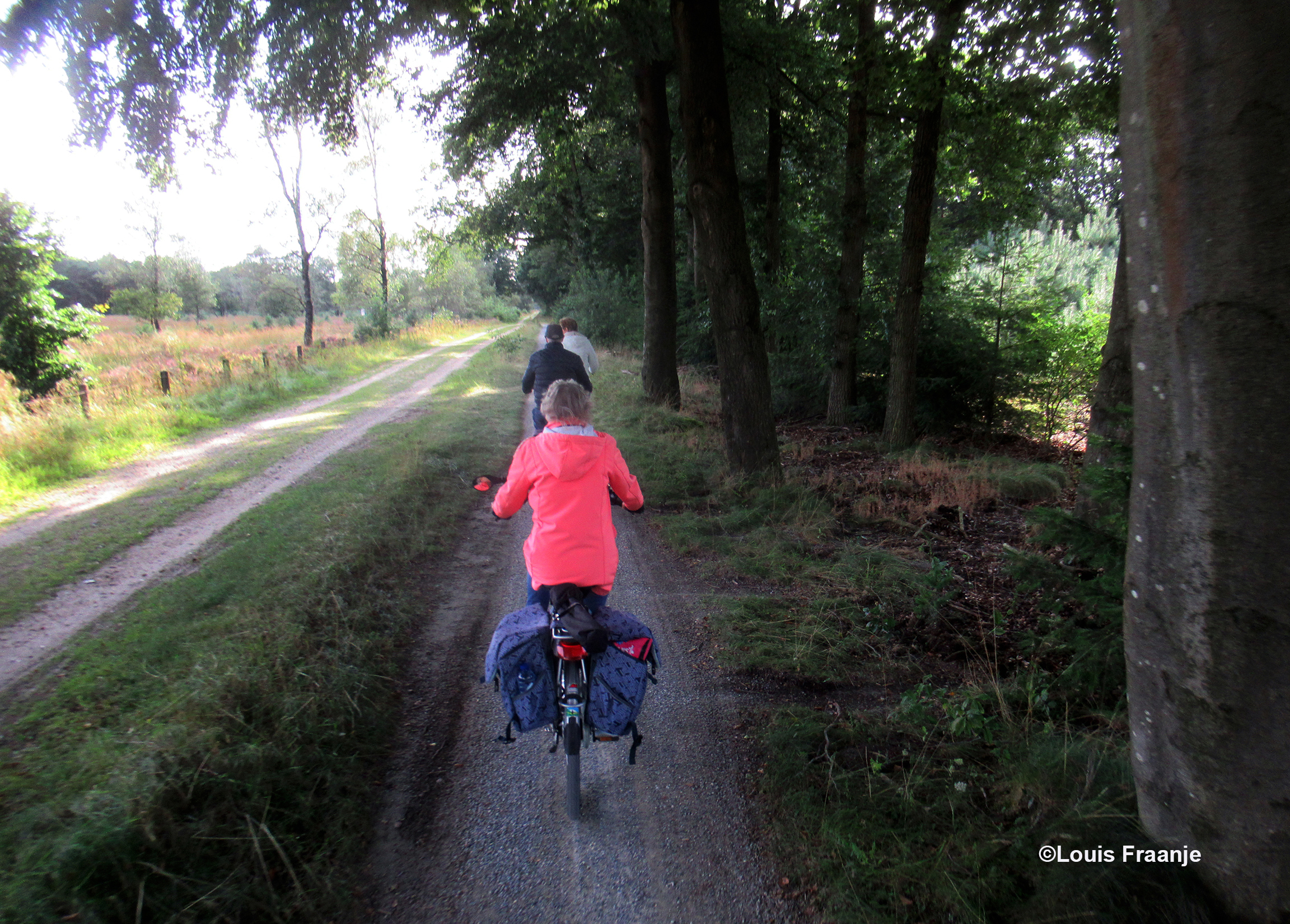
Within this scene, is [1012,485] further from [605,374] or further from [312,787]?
[605,374]

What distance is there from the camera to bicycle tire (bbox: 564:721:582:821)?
3.25 meters

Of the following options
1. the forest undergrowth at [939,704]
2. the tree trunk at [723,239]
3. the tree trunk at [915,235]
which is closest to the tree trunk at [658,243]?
the tree trunk at [915,235]

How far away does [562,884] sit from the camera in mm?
2938

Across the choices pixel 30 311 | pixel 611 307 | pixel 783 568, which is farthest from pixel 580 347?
pixel 611 307

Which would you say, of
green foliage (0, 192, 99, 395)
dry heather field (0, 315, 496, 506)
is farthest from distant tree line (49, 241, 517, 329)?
green foliage (0, 192, 99, 395)

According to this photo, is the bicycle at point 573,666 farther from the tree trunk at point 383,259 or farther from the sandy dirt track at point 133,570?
the tree trunk at point 383,259

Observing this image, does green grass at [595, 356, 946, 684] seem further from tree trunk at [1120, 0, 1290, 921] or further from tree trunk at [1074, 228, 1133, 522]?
tree trunk at [1120, 0, 1290, 921]

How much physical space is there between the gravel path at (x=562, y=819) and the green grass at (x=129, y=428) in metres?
7.36

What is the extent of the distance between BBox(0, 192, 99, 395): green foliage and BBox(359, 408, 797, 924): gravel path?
14761 millimetres

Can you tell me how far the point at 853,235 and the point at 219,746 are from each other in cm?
1313

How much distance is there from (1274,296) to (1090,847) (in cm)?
201

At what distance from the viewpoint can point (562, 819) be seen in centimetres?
332

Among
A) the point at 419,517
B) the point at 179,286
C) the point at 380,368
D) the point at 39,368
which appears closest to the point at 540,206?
the point at 380,368

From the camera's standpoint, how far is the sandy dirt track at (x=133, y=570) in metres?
4.61
